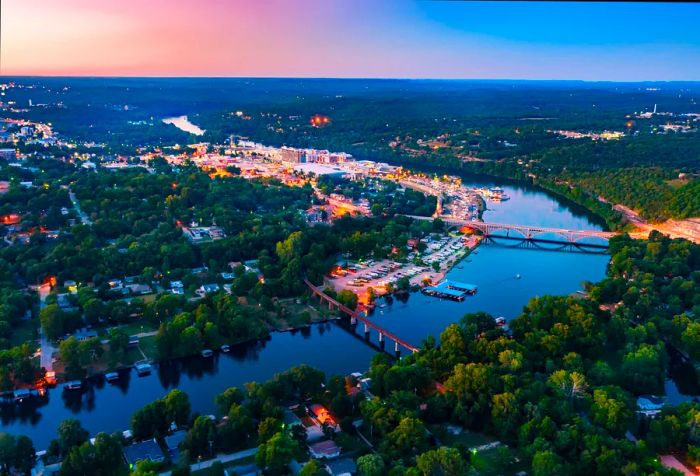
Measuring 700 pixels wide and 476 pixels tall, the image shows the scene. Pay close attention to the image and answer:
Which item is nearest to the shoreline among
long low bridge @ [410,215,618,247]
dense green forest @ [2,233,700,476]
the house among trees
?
dense green forest @ [2,233,700,476]

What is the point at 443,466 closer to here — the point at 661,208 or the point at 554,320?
the point at 554,320

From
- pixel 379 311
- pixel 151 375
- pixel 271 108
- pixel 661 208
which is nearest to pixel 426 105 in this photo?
pixel 271 108

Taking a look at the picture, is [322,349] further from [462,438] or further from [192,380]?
[462,438]

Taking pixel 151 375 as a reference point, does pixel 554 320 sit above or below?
above

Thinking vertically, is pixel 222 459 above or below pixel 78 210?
below

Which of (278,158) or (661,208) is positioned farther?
(278,158)

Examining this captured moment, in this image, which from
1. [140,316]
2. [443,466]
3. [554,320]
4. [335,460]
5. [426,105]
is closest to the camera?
[443,466]

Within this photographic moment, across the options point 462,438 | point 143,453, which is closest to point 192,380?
point 143,453
